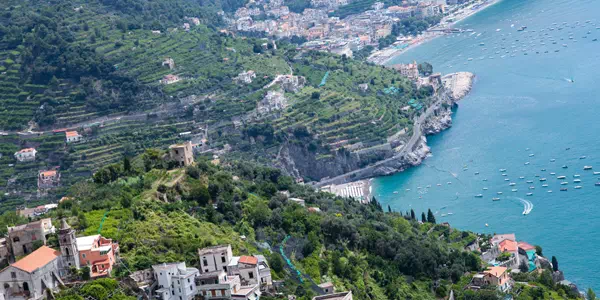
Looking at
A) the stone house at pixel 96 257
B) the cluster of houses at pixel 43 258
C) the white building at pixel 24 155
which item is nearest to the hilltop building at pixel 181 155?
the cluster of houses at pixel 43 258

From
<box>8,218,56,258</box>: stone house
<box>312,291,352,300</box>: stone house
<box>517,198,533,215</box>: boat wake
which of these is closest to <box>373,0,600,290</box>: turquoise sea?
<box>517,198,533,215</box>: boat wake

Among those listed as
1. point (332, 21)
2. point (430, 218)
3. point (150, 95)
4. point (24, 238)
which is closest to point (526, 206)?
point (430, 218)

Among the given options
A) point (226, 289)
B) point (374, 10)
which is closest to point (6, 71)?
point (226, 289)

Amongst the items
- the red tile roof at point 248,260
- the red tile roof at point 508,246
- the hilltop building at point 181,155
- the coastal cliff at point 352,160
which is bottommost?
the coastal cliff at point 352,160

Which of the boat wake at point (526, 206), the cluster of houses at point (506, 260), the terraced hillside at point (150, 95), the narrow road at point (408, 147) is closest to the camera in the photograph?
the cluster of houses at point (506, 260)

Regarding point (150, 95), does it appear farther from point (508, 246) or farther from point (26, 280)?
point (26, 280)

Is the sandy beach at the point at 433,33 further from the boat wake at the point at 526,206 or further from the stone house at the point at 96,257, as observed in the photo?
the stone house at the point at 96,257

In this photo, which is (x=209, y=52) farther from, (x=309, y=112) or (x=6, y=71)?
(x=6, y=71)
